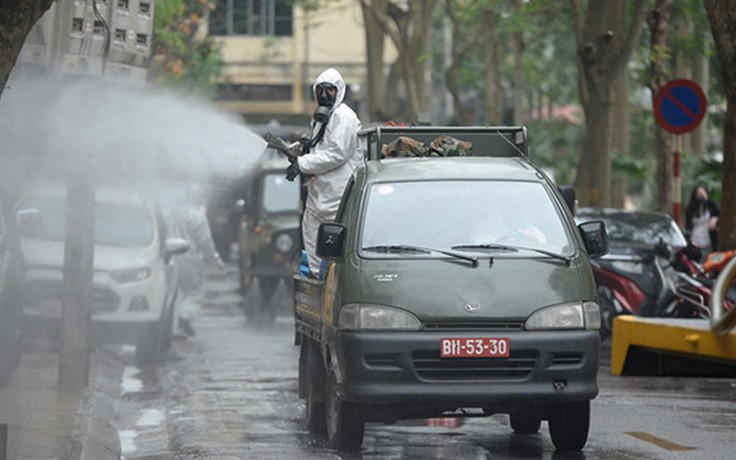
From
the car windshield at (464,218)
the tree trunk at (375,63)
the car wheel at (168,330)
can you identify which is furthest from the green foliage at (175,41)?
the car windshield at (464,218)

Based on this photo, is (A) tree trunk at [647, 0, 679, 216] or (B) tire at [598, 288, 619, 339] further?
(A) tree trunk at [647, 0, 679, 216]

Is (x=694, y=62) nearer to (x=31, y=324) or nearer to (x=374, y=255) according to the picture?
(x=31, y=324)

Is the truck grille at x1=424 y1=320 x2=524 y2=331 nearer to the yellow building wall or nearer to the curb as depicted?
the curb

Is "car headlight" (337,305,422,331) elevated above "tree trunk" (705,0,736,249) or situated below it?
below

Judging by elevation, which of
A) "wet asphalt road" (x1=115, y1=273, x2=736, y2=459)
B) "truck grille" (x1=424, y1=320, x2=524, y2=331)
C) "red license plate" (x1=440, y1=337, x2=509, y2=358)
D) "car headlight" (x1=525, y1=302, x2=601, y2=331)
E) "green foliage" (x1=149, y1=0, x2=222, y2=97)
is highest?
"green foliage" (x1=149, y1=0, x2=222, y2=97)

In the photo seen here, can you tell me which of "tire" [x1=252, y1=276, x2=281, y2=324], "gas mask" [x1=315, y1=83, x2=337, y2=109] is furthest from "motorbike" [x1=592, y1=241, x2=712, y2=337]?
"tire" [x1=252, y1=276, x2=281, y2=324]

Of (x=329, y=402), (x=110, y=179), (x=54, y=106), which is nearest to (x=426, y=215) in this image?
(x=329, y=402)

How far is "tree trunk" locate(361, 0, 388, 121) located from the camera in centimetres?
3716

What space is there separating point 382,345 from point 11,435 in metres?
2.52

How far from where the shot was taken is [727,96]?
14906 mm

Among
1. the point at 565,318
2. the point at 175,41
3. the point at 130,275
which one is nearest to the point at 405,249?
the point at 565,318

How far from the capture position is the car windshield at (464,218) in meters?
10.7

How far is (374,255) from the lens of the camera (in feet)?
34.4

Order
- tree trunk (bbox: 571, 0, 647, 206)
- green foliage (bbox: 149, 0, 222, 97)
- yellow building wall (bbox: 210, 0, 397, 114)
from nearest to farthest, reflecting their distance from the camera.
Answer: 1. tree trunk (bbox: 571, 0, 647, 206)
2. green foliage (bbox: 149, 0, 222, 97)
3. yellow building wall (bbox: 210, 0, 397, 114)
